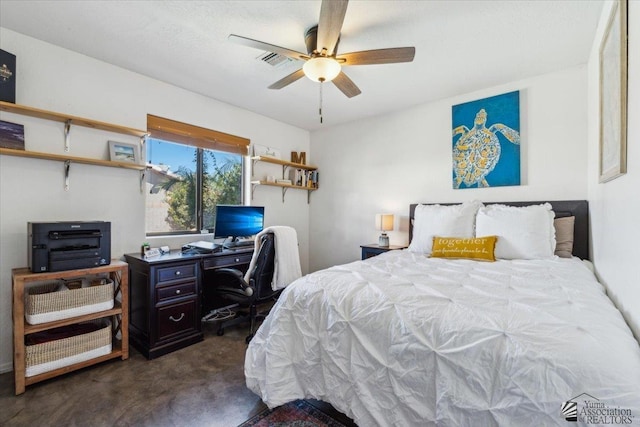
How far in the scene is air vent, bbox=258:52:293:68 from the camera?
7.74 ft

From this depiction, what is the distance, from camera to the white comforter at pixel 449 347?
2.79ft

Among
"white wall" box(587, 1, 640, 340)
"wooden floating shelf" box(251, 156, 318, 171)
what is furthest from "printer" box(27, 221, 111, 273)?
"white wall" box(587, 1, 640, 340)

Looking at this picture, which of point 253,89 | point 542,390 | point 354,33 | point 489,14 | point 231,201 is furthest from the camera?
point 231,201

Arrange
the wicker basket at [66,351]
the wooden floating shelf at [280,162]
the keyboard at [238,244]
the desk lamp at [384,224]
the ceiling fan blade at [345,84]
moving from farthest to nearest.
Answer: the wooden floating shelf at [280,162] < the desk lamp at [384,224] < the keyboard at [238,244] < the ceiling fan blade at [345,84] < the wicker basket at [66,351]

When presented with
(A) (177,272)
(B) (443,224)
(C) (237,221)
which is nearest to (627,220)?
(B) (443,224)

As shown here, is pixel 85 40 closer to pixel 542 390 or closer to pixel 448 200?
pixel 542 390

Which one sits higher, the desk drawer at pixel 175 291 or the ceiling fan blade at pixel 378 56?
the ceiling fan blade at pixel 378 56

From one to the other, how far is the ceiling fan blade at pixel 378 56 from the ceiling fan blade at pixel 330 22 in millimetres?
136

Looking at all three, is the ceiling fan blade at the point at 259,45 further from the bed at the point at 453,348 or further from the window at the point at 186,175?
the window at the point at 186,175

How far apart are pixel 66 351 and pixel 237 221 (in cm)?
175

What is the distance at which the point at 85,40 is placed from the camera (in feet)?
7.29

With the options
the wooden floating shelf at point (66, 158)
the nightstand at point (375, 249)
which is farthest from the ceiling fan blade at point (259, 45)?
the nightstand at point (375, 249)

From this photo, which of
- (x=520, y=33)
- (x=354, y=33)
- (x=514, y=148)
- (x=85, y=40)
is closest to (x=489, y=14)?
(x=520, y=33)

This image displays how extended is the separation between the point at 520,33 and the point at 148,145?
11.3 feet
